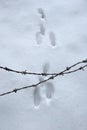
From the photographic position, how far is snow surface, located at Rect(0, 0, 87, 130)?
277 cm

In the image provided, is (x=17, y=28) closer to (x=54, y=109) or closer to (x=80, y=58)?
(x=80, y=58)

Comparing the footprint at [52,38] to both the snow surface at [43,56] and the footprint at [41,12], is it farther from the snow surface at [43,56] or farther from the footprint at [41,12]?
the footprint at [41,12]

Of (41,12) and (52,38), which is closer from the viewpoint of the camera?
(52,38)

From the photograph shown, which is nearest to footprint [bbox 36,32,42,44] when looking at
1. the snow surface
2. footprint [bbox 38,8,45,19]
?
the snow surface

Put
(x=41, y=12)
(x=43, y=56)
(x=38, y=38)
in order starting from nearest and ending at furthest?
(x=43, y=56) < (x=38, y=38) < (x=41, y=12)

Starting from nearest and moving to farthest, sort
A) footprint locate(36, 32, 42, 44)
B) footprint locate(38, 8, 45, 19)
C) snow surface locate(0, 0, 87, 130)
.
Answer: snow surface locate(0, 0, 87, 130) → footprint locate(36, 32, 42, 44) → footprint locate(38, 8, 45, 19)

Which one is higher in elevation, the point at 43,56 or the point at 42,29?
the point at 42,29

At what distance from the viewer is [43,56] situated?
3.18 metres

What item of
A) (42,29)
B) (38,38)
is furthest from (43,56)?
(42,29)

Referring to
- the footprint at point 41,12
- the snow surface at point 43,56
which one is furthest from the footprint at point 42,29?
the footprint at point 41,12

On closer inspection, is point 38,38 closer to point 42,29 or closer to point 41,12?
point 42,29

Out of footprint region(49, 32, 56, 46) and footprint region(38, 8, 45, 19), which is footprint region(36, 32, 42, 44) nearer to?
footprint region(49, 32, 56, 46)

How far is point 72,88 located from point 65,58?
322 mm

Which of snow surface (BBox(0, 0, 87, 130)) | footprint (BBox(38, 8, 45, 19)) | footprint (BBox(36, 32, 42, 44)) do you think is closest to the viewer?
snow surface (BBox(0, 0, 87, 130))
